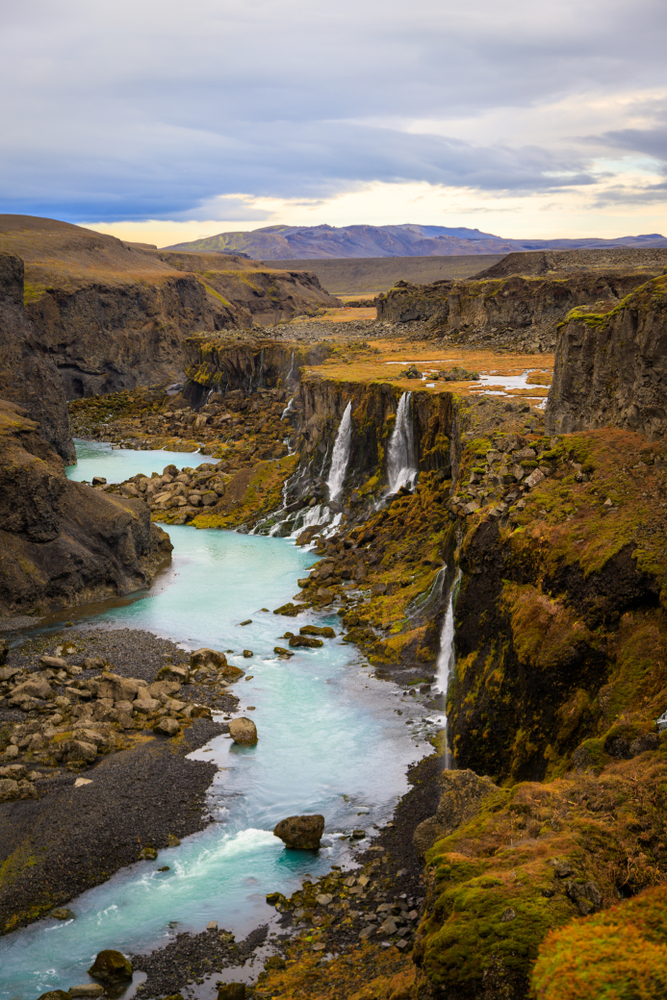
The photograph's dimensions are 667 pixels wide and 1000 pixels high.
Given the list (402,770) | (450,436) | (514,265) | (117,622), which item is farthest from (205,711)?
(514,265)

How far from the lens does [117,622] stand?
118 feet

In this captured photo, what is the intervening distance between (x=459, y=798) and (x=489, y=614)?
702 centimetres

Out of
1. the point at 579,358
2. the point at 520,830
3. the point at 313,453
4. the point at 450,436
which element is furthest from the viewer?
the point at 313,453

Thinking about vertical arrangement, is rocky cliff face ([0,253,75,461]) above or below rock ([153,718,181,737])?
above

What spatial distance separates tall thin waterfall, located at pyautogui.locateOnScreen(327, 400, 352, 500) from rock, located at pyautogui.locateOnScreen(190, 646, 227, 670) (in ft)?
66.5

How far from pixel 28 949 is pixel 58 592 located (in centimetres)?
2245

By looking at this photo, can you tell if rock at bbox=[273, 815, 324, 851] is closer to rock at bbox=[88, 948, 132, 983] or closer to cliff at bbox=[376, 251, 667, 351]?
rock at bbox=[88, 948, 132, 983]

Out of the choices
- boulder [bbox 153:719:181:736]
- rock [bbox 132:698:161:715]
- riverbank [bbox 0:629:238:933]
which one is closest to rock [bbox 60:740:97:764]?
riverbank [bbox 0:629:238:933]

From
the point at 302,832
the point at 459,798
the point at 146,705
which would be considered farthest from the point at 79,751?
the point at 459,798

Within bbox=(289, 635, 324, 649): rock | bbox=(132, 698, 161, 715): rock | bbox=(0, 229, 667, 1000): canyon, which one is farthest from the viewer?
bbox=(289, 635, 324, 649): rock

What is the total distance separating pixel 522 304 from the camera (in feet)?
229

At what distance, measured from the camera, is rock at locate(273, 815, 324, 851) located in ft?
63.6

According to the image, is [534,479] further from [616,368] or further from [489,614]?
[616,368]

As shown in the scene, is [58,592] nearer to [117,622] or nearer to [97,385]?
[117,622]
